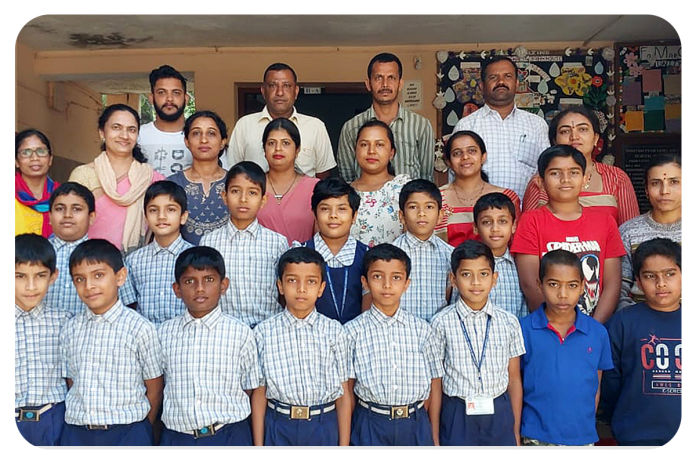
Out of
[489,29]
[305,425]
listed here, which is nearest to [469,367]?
[305,425]

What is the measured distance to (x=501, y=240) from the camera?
3.40 metres

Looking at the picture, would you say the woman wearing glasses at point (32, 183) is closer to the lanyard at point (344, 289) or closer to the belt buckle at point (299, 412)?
the lanyard at point (344, 289)

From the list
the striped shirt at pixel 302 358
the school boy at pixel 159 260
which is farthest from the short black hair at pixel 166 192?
the striped shirt at pixel 302 358

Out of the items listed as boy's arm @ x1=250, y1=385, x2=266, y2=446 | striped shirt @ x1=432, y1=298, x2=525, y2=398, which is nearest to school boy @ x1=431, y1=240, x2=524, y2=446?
striped shirt @ x1=432, y1=298, x2=525, y2=398

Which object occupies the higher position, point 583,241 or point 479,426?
point 583,241

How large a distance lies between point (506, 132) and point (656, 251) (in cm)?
124

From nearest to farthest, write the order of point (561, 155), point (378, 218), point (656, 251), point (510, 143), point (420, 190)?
point (656, 251), point (420, 190), point (561, 155), point (378, 218), point (510, 143)

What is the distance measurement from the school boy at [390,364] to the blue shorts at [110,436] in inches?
34.9

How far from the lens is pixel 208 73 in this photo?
6137 millimetres

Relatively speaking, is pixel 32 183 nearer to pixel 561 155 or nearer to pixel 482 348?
pixel 482 348

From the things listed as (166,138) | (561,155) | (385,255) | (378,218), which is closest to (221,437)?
(385,255)

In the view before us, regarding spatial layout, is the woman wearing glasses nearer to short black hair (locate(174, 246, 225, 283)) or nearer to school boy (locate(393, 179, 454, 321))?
short black hair (locate(174, 246, 225, 283))

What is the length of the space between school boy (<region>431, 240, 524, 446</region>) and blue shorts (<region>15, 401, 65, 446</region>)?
161cm

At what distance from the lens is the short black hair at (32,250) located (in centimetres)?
315
